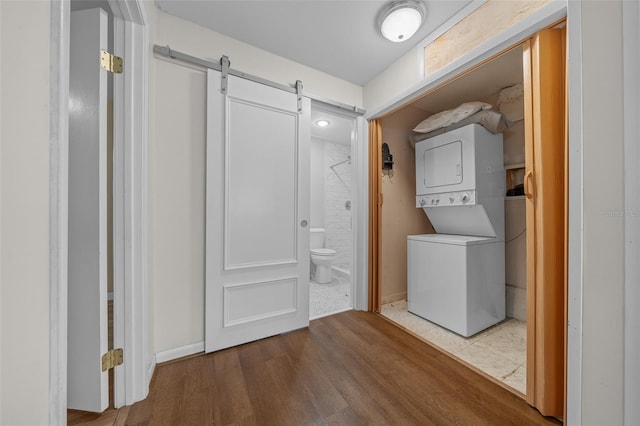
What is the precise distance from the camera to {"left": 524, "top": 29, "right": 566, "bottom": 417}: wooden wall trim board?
117 cm

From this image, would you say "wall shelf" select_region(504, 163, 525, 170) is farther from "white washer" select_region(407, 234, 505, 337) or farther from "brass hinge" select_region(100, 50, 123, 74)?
"brass hinge" select_region(100, 50, 123, 74)

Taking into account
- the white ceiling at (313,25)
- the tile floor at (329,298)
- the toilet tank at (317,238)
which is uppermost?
the white ceiling at (313,25)

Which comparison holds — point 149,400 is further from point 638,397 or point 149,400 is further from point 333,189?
point 333,189

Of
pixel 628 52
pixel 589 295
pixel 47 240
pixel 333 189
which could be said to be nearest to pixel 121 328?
pixel 47 240

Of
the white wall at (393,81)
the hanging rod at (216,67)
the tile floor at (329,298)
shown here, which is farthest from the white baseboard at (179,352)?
the white wall at (393,81)

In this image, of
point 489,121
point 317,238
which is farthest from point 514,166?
point 317,238

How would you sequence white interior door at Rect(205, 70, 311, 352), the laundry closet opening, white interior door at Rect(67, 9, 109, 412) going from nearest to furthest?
white interior door at Rect(67, 9, 109, 412), white interior door at Rect(205, 70, 311, 352), the laundry closet opening

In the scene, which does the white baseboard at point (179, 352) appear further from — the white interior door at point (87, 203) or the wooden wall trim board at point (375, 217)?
the wooden wall trim board at point (375, 217)

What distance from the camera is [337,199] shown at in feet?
13.9

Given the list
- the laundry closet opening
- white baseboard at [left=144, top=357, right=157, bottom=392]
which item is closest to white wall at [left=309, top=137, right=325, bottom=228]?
the laundry closet opening

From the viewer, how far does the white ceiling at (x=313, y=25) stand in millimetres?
1576

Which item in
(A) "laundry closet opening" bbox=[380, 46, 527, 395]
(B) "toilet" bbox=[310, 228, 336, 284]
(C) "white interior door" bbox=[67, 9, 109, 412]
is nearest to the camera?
(C) "white interior door" bbox=[67, 9, 109, 412]

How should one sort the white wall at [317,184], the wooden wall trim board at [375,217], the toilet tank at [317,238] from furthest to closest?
the white wall at [317,184] → the toilet tank at [317,238] → the wooden wall trim board at [375,217]

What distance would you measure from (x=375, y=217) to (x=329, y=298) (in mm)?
1133
